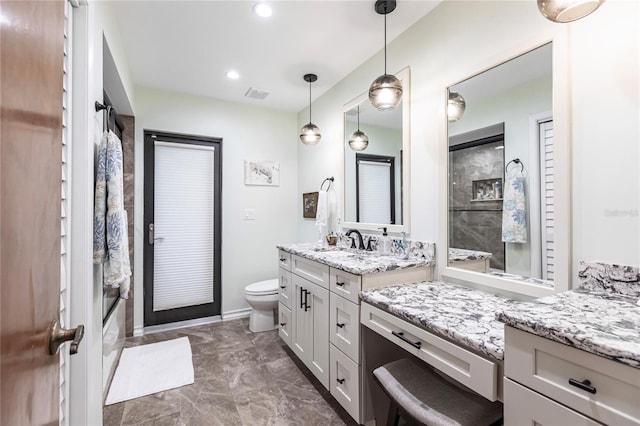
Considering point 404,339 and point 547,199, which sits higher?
point 547,199

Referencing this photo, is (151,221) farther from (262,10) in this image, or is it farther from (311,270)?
(262,10)

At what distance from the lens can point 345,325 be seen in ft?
5.88

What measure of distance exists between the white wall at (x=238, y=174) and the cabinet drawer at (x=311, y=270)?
1231 mm

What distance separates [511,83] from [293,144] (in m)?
2.64

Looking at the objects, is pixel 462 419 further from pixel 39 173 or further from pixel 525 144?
pixel 39 173

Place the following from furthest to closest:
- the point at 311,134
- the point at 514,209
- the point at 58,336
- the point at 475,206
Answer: the point at 311,134 → the point at 475,206 → the point at 514,209 → the point at 58,336

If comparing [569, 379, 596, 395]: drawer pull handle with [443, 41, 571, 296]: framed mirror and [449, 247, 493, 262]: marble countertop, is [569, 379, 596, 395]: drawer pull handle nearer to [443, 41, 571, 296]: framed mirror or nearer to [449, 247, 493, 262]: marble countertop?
[443, 41, 571, 296]: framed mirror

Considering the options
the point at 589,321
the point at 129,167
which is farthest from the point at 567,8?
the point at 129,167

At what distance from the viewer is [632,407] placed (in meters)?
0.71

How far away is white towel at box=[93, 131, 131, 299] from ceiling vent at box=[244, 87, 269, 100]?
189cm

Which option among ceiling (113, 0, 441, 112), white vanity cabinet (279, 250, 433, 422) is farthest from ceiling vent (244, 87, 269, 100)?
white vanity cabinet (279, 250, 433, 422)

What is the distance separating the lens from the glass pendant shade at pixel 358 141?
2568 millimetres

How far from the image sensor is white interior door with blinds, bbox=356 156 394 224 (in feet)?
7.54

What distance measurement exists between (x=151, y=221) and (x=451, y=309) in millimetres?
2955
